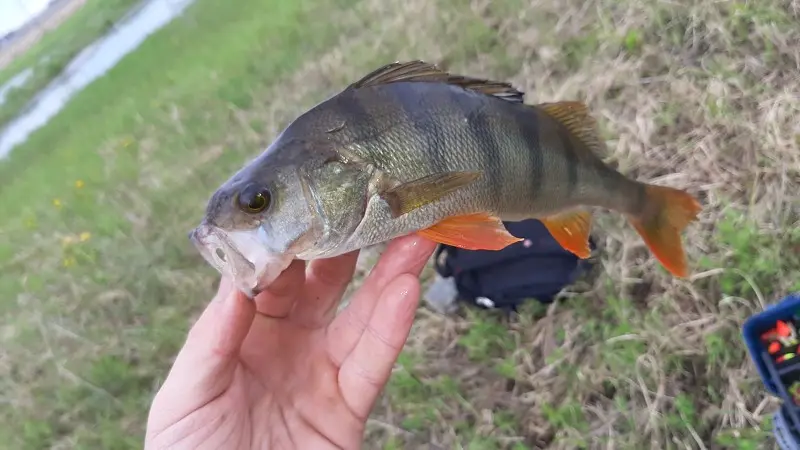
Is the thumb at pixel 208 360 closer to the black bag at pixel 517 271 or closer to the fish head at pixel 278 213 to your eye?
the fish head at pixel 278 213

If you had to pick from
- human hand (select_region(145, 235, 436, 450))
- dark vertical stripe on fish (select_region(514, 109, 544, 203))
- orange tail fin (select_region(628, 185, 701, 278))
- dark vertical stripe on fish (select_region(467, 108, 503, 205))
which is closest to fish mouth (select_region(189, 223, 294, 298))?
human hand (select_region(145, 235, 436, 450))

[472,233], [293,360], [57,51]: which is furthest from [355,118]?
[57,51]

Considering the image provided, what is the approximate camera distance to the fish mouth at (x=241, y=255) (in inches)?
56.1

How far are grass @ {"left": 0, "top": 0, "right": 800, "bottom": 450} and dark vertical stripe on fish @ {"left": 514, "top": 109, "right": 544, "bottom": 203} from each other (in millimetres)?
927

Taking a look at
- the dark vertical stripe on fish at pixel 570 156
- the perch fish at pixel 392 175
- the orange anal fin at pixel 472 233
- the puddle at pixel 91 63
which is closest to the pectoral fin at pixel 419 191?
the perch fish at pixel 392 175

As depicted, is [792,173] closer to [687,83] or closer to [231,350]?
[687,83]

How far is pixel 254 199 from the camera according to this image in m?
1.42

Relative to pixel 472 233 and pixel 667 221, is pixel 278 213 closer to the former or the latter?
pixel 472 233

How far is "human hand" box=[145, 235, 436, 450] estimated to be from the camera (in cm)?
160

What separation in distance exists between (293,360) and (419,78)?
2.96 ft

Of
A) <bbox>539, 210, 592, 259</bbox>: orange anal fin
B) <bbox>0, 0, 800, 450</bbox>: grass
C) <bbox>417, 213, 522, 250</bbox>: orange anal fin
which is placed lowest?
<bbox>0, 0, 800, 450</bbox>: grass

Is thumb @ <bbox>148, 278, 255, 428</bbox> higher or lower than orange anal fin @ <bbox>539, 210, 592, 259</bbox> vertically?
higher

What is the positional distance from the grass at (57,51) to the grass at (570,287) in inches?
336

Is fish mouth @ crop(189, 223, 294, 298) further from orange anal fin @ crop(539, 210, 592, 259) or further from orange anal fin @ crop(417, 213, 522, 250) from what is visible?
orange anal fin @ crop(539, 210, 592, 259)
